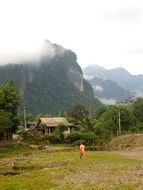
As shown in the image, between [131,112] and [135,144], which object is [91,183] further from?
[131,112]

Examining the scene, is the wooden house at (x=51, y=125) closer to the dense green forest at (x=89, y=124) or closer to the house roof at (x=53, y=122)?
the house roof at (x=53, y=122)

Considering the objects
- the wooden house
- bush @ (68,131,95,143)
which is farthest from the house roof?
bush @ (68,131,95,143)

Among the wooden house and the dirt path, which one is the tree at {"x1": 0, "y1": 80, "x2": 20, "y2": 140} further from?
the dirt path

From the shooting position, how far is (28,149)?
89.1 metres

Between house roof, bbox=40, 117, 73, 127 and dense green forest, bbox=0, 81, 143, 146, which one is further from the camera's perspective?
house roof, bbox=40, 117, 73, 127

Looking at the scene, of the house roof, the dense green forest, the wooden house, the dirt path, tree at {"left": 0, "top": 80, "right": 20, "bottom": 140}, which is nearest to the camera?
the dirt path

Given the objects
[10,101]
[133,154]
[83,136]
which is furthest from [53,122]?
[133,154]

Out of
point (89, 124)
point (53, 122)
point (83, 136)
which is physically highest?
point (53, 122)

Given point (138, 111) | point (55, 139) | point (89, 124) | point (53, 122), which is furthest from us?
point (138, 111)

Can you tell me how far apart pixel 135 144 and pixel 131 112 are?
120 feet

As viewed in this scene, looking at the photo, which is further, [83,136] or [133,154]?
[83,136]

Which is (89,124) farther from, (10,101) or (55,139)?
(10,101)

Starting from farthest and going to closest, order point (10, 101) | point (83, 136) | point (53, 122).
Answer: point (53, 122) → point (83, 136) → point (10, 101)

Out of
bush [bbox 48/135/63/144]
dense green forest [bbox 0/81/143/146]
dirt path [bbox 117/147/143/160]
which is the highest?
dense green forest [bbox 0/81/143/146]
